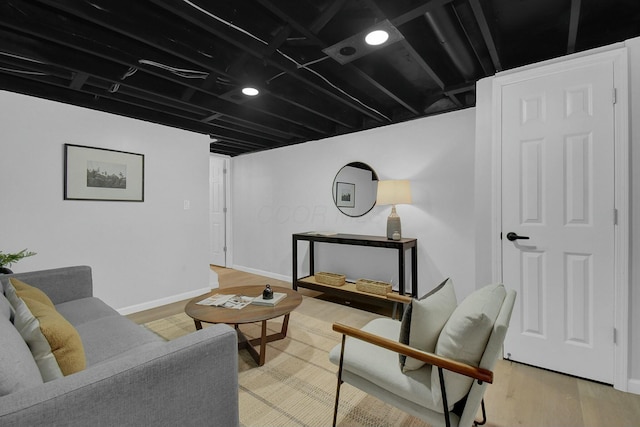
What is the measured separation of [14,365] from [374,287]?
9.21 feet

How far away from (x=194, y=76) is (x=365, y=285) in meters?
2.67

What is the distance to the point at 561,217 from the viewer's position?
2.04 metres

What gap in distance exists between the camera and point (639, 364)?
5.92ft

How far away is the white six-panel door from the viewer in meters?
1.90

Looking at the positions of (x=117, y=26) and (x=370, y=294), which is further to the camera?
(x=370, y=294)

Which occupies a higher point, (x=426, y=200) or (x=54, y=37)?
(x=54, y=37)

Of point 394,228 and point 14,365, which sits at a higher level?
point 394,228

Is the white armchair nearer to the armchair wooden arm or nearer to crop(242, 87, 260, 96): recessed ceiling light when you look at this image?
the armchair wooden arm

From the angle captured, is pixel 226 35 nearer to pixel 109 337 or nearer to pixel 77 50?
pixel 77 50

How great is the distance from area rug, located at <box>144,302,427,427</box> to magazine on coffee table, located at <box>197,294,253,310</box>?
44cm

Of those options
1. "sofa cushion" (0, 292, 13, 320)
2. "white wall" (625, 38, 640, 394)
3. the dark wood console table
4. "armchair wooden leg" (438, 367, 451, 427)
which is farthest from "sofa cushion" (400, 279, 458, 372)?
"sofa cushion" (0, 292, 13, 320)

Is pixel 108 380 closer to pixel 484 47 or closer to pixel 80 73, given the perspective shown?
pixel 80 73

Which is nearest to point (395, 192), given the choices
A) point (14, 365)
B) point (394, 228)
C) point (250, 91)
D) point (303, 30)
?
point (394, 228)

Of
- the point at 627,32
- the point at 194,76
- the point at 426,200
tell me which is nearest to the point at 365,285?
the point at 426,200
